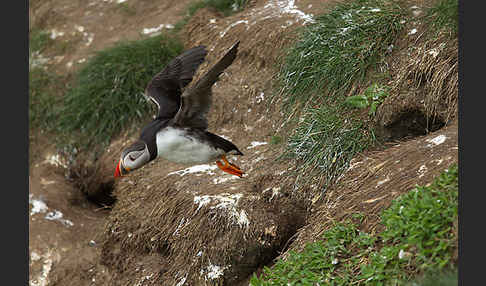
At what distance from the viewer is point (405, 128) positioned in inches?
170

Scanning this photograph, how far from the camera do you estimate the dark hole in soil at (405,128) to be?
4.27 metres

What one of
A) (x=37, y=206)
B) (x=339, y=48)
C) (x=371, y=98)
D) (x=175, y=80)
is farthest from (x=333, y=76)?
(x=37, y=206)

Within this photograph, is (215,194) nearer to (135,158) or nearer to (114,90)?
(135,158)

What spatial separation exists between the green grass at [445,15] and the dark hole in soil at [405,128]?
69 cm

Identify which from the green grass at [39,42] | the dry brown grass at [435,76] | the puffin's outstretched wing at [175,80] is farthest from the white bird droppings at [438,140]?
the green grass at [39,42]

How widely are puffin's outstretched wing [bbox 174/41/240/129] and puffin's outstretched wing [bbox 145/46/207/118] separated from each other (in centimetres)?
36

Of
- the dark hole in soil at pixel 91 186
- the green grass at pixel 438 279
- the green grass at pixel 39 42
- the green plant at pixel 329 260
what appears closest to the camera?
the green grass at pixel 438 279

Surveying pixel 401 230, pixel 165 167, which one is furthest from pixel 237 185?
pixel 401 230

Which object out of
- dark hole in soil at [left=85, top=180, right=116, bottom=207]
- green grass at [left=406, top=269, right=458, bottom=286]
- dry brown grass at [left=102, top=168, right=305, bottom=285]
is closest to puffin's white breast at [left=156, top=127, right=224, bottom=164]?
dry brown grass at [left=102, top=168, right=305, bottom=285]

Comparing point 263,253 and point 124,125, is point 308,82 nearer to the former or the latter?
point 263,253

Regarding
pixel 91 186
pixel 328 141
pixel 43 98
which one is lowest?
pixel 91 186

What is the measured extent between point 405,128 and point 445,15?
94 centimetres

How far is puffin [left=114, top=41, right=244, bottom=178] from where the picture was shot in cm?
365

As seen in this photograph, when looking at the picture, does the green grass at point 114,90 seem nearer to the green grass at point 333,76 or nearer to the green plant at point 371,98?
the green grass at point 333,76
